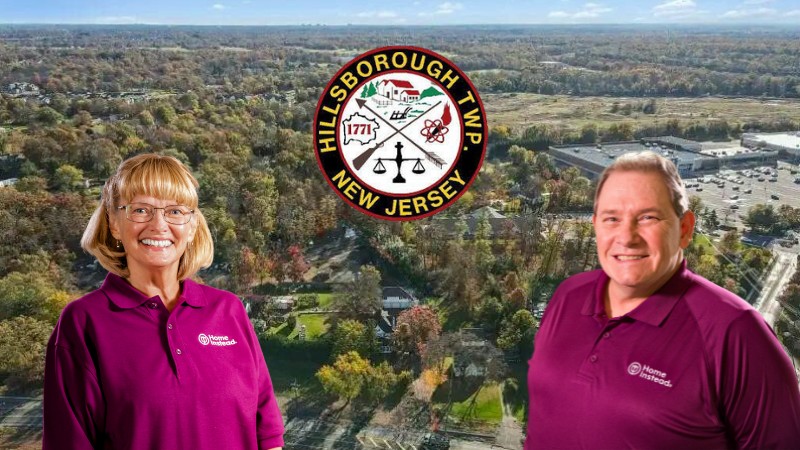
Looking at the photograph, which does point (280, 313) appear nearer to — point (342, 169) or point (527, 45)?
point (342, 169)

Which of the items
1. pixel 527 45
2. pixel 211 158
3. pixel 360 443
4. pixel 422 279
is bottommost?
pixel 360 443

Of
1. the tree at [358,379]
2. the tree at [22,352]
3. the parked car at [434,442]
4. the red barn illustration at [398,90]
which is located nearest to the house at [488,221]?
the tree at [358,379]

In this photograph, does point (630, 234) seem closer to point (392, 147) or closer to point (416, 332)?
point (392, 147)

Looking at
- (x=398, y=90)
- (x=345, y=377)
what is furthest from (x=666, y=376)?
(x=345, y=377)

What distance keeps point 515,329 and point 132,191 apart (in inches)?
208

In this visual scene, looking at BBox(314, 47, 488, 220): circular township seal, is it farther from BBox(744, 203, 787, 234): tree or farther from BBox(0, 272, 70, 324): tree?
BBox(744, 203, 787, 234): tree

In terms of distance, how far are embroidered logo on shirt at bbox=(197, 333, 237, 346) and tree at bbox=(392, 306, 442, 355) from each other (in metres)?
5.02

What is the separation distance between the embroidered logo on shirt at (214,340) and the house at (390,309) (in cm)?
503

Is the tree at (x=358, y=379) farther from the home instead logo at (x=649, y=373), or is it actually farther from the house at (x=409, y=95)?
the home instead logo at (x=649, y=373)

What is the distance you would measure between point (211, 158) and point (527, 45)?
4.80 meters

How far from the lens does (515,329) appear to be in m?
6.00

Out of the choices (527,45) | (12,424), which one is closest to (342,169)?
(12,424)

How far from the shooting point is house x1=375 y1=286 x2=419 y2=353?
241 inches

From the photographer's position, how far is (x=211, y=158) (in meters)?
8.14
